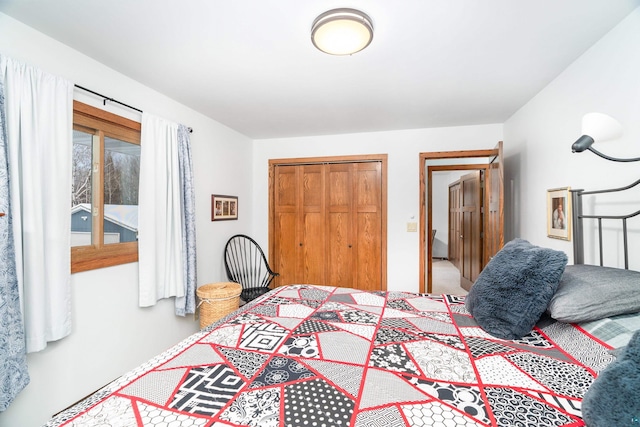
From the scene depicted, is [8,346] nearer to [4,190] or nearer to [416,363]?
[4,190]

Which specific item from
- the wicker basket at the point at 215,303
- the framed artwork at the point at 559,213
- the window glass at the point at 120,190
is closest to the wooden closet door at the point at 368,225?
the wicker basket at the point at 215,303

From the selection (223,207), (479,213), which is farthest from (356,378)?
(479,213)

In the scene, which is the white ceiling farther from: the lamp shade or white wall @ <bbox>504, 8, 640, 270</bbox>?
the lamp shade

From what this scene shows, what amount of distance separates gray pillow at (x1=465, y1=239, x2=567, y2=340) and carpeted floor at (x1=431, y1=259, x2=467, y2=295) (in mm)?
3640

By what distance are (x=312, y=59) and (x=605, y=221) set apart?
84.6 inches

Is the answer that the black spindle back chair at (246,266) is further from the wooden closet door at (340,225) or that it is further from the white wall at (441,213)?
the white wall at (441,213)

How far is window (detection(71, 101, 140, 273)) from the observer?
2.11 metres

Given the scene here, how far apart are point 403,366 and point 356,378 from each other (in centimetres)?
21

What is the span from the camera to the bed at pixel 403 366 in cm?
87

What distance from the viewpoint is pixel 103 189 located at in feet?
7.48

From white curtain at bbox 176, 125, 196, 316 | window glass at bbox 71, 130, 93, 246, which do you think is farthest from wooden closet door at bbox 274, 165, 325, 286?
window glass at bbox 71, 130, 93, 246

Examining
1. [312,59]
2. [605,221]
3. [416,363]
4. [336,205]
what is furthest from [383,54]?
[336,205]

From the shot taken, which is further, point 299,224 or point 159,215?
point 299,224

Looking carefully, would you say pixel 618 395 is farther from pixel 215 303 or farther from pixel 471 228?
pixel 471 228
